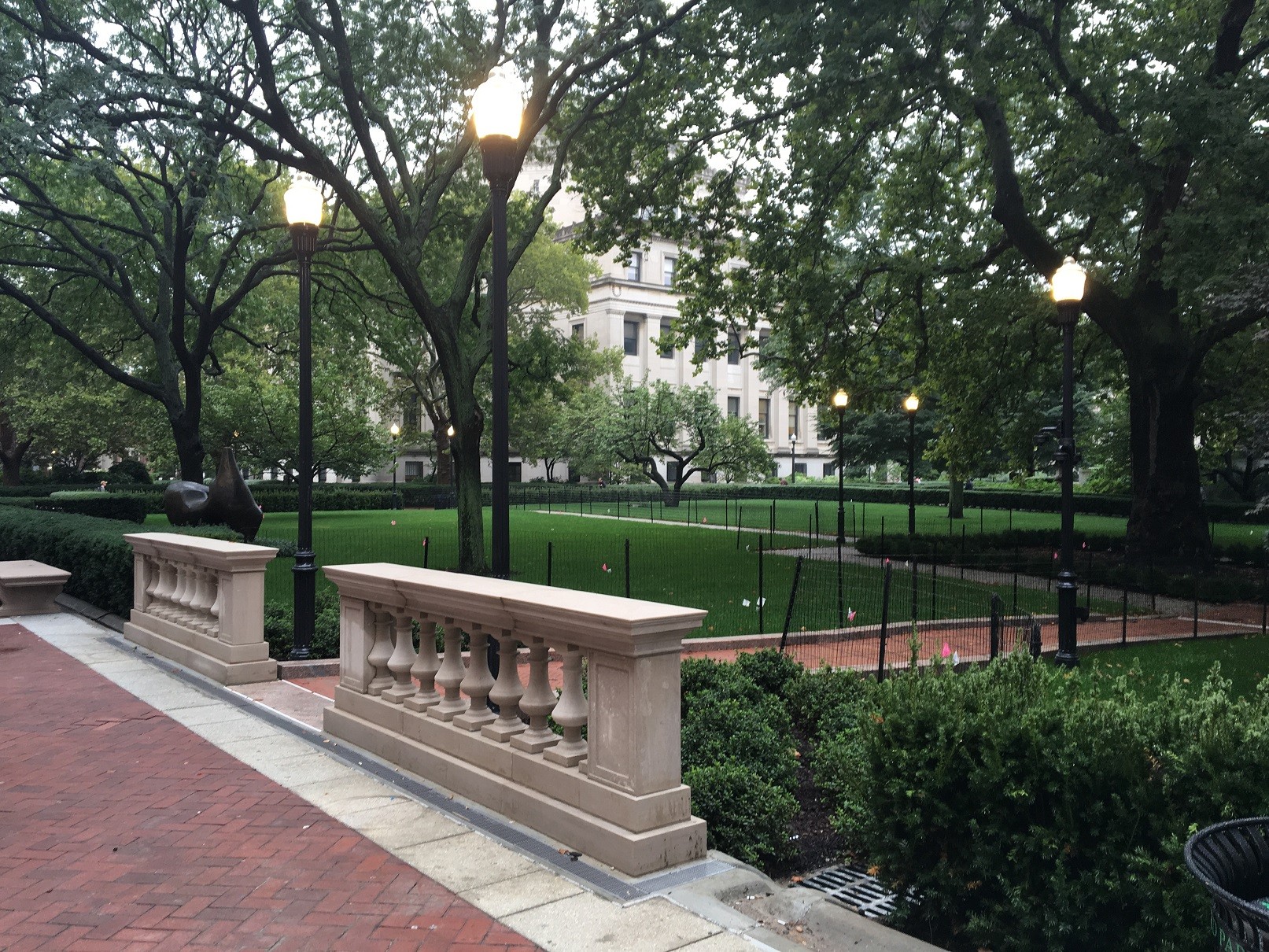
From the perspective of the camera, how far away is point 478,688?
20.4 ft

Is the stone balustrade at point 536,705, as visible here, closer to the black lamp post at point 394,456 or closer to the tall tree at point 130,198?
the tall tree at point 130,198

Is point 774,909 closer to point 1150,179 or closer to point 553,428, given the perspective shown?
point 1150,179

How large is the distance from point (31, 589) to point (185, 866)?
11.6 metres

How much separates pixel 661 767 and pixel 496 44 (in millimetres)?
16545

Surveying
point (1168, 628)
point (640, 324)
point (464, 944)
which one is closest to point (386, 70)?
point (1168, 628)

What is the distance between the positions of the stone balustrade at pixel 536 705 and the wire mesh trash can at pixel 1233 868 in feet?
8.31

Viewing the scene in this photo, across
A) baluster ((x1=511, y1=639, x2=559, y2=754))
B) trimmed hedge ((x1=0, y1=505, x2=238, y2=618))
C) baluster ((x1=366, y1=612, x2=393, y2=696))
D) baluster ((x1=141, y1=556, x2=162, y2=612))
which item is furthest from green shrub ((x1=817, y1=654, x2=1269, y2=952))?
trimmed hedge ((x1=0, y1=505, x2=238, y2=618))

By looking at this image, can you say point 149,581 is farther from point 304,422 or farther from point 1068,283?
point 1068,283

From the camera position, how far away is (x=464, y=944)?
13.5 ft

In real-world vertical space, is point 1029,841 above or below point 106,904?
above

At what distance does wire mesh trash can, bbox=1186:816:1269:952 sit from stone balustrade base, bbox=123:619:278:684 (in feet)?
28.4

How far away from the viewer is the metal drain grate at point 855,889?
16.5ft

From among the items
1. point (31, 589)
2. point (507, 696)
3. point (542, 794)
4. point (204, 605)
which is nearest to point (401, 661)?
point (507, 696)

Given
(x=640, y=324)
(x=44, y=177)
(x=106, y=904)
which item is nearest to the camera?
(x=106, y=904)
